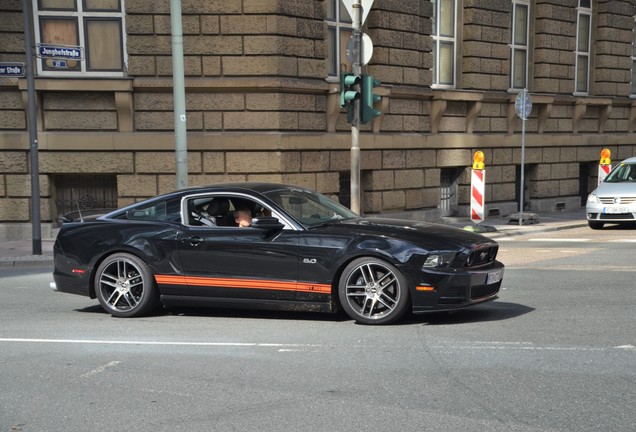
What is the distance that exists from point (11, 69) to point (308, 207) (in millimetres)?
7483

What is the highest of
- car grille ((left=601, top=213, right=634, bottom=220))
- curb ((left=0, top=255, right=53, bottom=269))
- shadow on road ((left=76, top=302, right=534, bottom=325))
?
car grille ((left=601, top=213, right=634, bottom=220))

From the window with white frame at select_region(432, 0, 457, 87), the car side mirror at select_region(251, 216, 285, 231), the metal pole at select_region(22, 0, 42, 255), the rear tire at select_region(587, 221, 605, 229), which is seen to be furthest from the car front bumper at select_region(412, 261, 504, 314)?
the window with white frame at select_region(432, 0, 457, 87)

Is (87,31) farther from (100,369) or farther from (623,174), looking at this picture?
(623,174)

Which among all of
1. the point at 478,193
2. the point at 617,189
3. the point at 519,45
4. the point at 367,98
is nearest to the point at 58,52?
the point at 367,98

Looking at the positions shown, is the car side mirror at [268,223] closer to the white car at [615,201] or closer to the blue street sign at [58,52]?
the blue street sign at [58,52]

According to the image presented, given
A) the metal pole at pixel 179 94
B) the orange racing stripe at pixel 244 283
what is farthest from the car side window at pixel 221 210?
the metal pole at pixel 179 94

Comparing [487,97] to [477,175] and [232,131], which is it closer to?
[477,175]

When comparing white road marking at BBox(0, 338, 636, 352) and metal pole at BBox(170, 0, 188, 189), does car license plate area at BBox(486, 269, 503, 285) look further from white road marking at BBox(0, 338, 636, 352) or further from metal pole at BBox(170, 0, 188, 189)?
metal pole at BBox(170, 0, 188, 189)

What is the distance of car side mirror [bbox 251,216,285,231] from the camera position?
299 inches

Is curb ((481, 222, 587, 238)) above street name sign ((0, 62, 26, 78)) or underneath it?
underneath

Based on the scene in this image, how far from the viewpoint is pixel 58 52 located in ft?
43.7

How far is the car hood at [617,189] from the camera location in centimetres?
1720

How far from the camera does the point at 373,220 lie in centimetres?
809

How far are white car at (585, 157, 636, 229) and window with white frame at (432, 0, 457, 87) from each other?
16.6 feet
